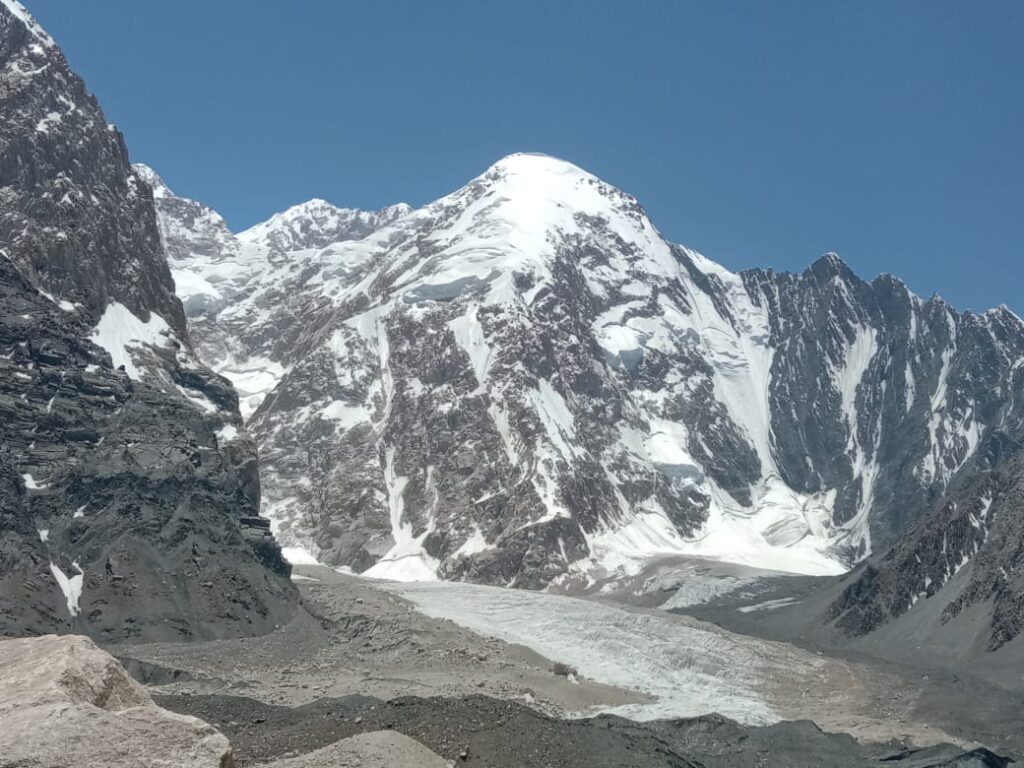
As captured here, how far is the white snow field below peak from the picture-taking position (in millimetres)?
91250

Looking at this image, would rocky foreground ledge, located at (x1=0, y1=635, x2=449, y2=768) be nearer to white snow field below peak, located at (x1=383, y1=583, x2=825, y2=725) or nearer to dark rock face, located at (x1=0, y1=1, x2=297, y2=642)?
white snow field below peak, located at (x1=383, y1=583, x2=825, y2=725)

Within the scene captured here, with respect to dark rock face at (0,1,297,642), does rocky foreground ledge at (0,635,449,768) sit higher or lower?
lower

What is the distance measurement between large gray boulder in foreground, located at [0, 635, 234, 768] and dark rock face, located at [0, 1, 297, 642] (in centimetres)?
7703

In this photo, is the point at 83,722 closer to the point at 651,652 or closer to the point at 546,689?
the point at 546,689

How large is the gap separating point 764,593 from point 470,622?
73694 mm

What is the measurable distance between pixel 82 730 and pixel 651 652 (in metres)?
93.8

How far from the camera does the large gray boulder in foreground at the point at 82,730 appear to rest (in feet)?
53.3

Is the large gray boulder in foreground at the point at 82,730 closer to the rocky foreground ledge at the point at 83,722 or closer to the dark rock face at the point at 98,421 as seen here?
the rocky foreground ledge at the point at 83,722

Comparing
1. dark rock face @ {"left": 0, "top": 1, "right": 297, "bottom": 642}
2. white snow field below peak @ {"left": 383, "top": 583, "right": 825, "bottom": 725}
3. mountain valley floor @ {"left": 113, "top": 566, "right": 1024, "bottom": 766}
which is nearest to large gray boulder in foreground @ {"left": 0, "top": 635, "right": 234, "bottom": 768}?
mountain valley floor @ {"left": 113, "top": 566, "right": 1024, "bottom": 766}

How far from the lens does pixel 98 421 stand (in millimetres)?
121875

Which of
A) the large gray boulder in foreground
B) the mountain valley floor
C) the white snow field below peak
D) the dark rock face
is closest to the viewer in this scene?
the large gray boulder in foreground

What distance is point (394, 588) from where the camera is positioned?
146625mm

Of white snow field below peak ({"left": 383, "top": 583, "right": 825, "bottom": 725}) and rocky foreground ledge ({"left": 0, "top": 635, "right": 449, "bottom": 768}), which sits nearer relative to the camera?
rocky foreground ledge ({"left": 0, "top": 635, "right": 449, "bottom": 768})

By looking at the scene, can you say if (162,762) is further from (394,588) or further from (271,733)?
(394,588)
